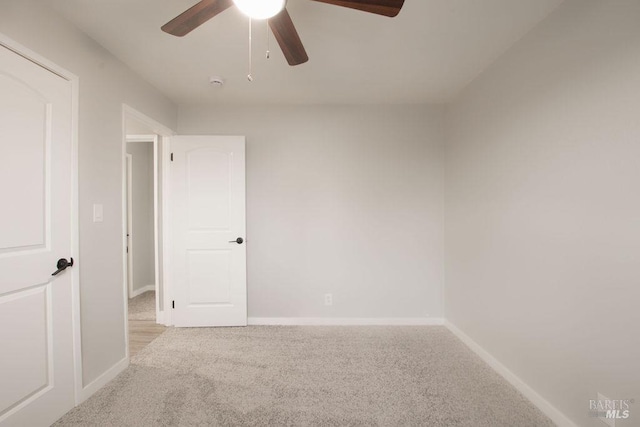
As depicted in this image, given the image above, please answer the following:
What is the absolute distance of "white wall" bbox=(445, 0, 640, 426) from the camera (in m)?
1.20

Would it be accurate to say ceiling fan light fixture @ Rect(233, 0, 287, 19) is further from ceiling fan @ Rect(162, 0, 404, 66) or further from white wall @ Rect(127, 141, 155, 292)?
white wall @ Rect(127, 141, 155, 292)

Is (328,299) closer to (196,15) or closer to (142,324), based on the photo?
(142,324)

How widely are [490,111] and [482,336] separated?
6.25 feet

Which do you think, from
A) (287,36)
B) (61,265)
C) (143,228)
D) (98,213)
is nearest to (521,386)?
(287,36)

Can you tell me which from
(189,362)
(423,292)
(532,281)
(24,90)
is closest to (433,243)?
(423,292)

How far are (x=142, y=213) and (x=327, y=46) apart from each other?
154 inches

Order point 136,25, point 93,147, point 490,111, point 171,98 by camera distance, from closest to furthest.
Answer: point 136,25, point 93,147, point 490,111, point 171,98

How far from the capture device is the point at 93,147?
1783mm

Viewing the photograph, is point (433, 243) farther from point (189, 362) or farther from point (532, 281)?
point (189, 362)

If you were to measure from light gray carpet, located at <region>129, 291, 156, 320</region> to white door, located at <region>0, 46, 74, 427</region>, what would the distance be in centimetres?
160

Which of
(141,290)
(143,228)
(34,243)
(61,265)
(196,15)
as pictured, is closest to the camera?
(196,15)

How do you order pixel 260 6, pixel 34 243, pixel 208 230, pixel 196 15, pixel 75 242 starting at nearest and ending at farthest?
pixel 260 6 < pixel 196 15 < pixel 34 243 < pixel 75 242 < pixel 208 230

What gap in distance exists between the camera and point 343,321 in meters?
2.88

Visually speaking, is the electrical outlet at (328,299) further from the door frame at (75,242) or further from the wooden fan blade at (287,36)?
the wooden fan blade at (287,36)
